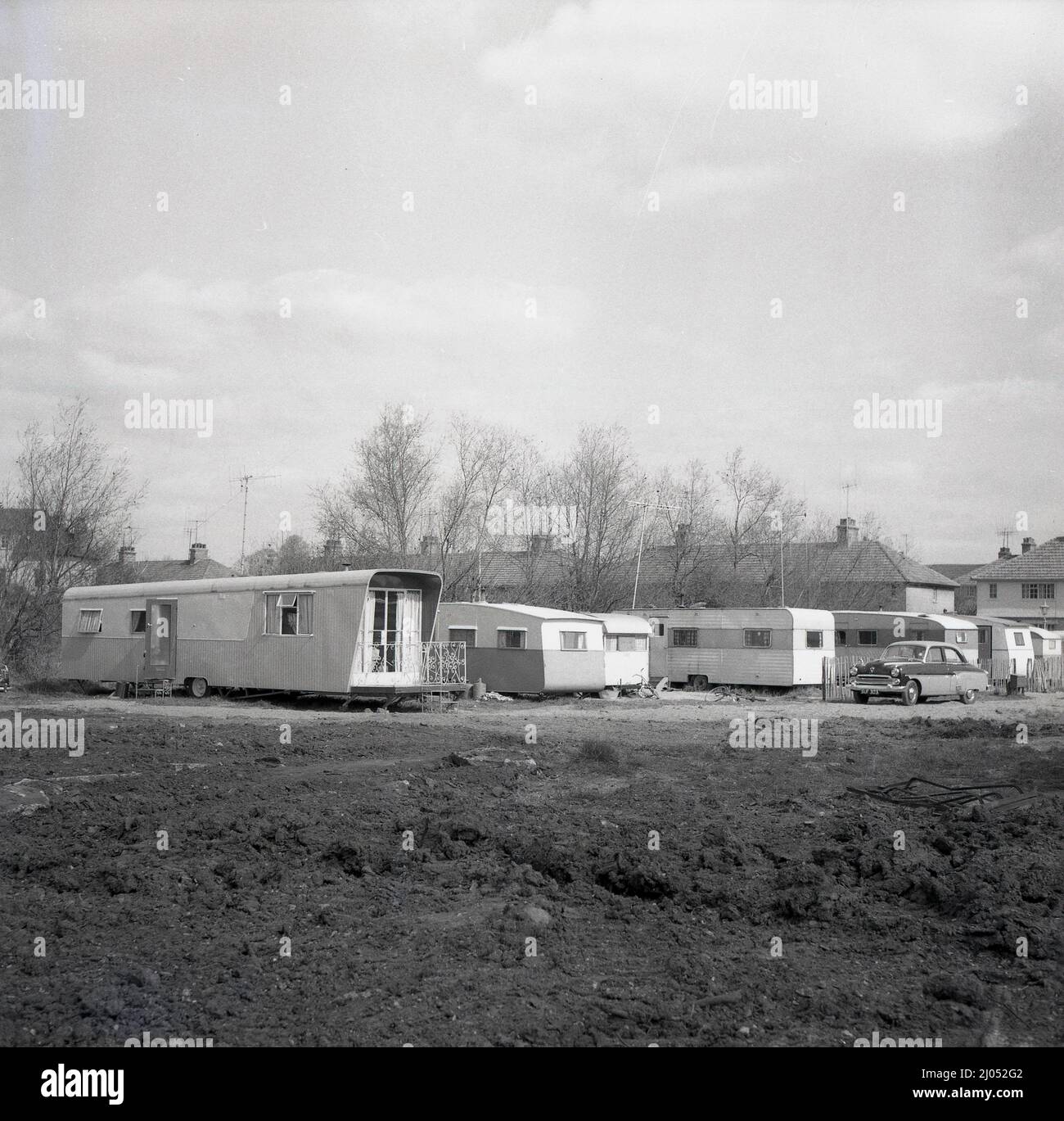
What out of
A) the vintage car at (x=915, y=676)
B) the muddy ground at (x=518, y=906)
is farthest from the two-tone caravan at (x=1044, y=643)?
the muddy ground at (x=518, y=906)

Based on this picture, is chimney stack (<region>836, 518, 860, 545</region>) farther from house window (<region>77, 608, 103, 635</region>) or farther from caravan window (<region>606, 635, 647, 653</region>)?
house window (<region>77, 608, 103, 635</region>)

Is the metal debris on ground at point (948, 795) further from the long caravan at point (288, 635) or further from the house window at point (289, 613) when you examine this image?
the house window at point (289, 613)

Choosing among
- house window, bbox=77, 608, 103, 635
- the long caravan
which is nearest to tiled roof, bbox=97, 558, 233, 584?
house window, bbox=77, 608, 103, 635

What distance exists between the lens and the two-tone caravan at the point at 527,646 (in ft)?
83.6

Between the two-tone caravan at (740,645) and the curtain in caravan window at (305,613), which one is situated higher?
the curtain in caravan window at (305,613)

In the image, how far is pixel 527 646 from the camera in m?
25.5

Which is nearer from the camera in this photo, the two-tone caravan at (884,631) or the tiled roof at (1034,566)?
the two-tone caravan at (884,631)

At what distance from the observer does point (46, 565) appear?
111 ft

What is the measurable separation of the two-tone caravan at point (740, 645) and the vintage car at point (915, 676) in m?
1.52

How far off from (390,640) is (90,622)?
31.0ft

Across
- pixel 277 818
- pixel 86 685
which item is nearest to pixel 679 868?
pixel 277 818

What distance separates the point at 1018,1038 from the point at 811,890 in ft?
8.08

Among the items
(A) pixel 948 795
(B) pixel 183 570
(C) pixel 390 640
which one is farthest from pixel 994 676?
(B) pixel 183 570
